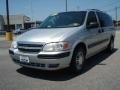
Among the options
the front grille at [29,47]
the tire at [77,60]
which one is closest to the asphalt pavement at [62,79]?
the tire at [77,60]

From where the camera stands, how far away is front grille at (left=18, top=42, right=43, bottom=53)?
5.03 metres

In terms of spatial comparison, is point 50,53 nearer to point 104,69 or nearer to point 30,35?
point 30,35

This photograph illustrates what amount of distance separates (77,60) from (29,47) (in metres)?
1.39

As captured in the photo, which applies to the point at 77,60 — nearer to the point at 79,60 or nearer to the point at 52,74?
the point at 79,60

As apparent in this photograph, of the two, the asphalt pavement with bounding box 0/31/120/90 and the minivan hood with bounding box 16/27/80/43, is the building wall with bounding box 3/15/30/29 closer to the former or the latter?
the asphalt pavement with bounding box 0/31/120/90

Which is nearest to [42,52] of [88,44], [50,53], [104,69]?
[50,53]

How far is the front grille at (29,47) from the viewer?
198 inches

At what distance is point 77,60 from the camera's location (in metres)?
5.64

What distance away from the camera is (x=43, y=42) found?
500 cm

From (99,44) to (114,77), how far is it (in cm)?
198

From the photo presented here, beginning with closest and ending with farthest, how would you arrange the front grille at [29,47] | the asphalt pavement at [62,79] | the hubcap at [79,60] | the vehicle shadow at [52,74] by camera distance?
the asphalt pavement at [62,79], the front grille at [29,47], the vehicle shadow at [52,74], the hubcap at [79,60]

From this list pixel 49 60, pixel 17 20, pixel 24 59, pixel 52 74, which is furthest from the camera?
pixel 17 20

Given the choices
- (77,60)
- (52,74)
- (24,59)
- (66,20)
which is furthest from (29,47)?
(66,20)

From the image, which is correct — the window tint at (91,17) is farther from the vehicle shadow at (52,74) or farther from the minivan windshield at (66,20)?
the vehicle shadow at (52,74)
